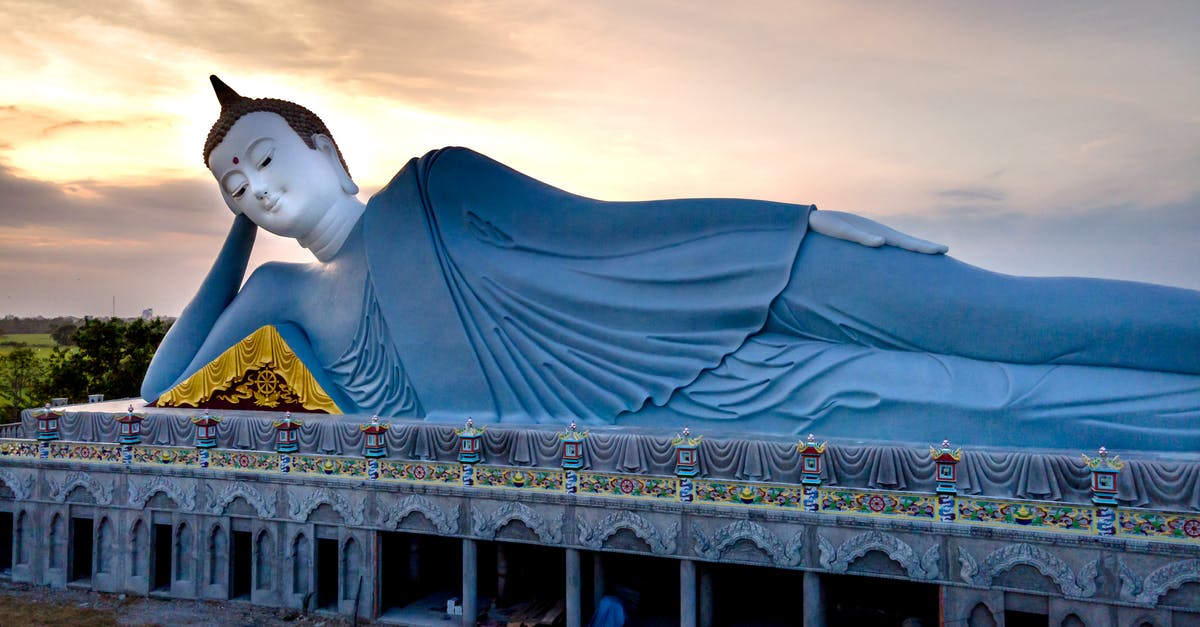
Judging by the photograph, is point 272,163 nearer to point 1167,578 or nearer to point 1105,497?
point 1105,497

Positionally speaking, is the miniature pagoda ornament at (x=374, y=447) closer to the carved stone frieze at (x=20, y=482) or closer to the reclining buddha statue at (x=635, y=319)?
the reclining buddha statue at (x=635, y=319)

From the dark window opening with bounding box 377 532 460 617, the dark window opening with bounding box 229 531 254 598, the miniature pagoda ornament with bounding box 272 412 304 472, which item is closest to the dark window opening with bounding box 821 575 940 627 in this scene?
the dark window opening with bounding box 377 532 460 617

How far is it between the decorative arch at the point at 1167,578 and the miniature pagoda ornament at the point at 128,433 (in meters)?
12.2

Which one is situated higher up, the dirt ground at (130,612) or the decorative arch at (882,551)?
the decorative arch at (882,551)

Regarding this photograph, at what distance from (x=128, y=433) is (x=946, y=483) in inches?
420

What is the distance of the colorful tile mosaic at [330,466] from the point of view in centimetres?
1074

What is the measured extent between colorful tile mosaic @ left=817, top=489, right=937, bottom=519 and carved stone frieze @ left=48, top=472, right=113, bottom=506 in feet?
31.8

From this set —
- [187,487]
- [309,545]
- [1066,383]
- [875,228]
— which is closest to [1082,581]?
[1066,383]

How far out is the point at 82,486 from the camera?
11914 mm

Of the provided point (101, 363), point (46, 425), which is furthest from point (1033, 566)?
point (101, 363)

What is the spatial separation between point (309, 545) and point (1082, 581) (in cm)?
881

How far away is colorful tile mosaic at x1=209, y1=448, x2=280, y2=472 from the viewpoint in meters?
11.2

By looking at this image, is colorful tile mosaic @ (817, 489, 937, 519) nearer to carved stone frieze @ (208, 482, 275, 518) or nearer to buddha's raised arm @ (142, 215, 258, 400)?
carved stone frieze @ (208, 482, 275, 518)

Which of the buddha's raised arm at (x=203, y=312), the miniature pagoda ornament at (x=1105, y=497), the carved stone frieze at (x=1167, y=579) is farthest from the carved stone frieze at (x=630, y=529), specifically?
the buddha's raised arm at (x=203, y=312)
